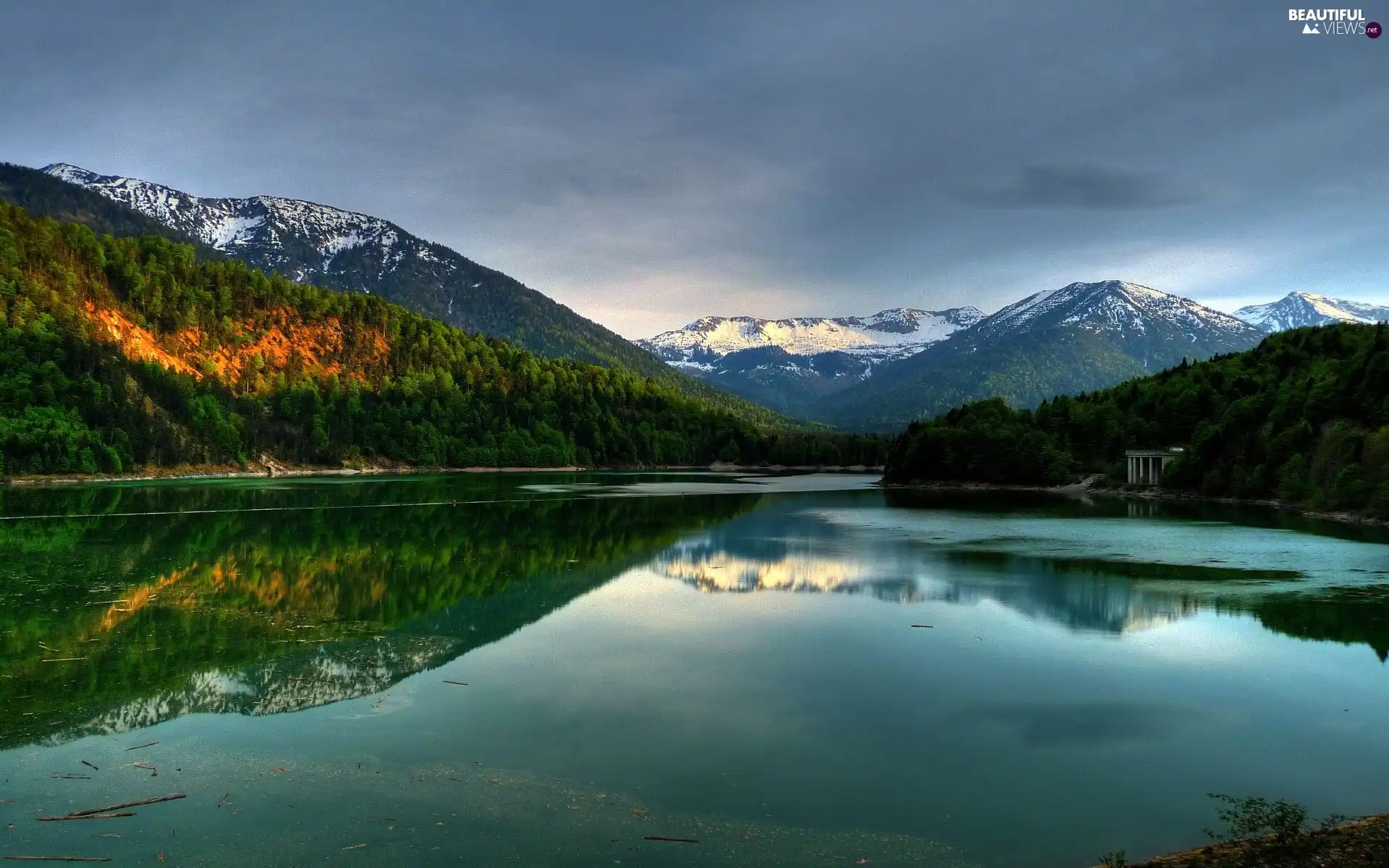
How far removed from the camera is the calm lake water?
14344 millimetres

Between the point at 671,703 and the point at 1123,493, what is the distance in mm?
116749

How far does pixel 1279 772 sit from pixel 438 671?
65.1 ft

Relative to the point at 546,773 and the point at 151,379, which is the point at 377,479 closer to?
the point at 151,379

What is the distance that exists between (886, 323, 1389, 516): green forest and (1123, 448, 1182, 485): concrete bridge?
274cm

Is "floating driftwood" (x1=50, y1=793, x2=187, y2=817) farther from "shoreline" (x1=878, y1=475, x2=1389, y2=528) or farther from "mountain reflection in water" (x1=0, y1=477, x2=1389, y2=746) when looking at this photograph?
"shoreline" (x1=878, y1=475, x2=1389, y2=528)

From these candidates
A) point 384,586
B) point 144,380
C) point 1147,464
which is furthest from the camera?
point 144,380

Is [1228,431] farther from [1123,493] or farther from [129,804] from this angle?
[129,804]

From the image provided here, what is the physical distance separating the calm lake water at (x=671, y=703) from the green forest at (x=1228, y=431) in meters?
44.1

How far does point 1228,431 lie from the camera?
10912cm

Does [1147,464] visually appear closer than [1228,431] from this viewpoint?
No

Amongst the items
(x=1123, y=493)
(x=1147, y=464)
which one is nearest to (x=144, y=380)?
(x=1123, y=493)

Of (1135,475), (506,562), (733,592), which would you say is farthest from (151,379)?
(1135,475)

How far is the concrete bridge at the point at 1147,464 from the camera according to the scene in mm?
124188

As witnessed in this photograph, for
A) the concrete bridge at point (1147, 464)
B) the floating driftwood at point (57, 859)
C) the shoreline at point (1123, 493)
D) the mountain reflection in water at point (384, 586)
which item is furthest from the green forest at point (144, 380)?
the concrete bridge at point (1147, 464)
